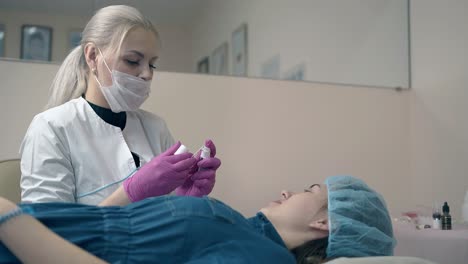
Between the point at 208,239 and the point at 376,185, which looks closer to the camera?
the point at 208,239

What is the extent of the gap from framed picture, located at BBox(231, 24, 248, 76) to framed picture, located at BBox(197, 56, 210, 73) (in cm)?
18

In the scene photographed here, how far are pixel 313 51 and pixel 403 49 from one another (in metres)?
0.44

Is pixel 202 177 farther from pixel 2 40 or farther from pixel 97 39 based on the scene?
pixel 2 40

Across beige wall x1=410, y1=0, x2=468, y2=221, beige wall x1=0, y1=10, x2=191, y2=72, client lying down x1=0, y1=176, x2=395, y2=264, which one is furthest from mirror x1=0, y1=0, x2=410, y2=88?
client lying down x1=0, y1=176, x2=395, y2=264

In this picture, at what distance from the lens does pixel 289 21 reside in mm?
2889

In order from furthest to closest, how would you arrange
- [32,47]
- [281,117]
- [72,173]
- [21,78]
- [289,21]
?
[289,21] < [281,117] < [32,47] < [21,78] < [72,173]

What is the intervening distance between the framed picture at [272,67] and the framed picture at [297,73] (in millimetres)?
61

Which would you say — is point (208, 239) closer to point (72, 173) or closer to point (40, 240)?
point (40, 240)

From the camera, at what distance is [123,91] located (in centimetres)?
152

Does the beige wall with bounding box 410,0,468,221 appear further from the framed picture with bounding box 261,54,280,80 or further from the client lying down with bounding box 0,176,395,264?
the client lying down with bounding box 0,176,395,264

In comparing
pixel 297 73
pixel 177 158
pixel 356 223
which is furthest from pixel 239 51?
pixel 356 223

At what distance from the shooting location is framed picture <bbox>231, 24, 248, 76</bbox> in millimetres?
2779

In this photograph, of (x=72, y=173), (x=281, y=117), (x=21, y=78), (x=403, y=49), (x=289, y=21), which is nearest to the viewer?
(x=72, y=173)

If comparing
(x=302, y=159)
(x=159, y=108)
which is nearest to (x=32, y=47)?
(x=159, y=108)
